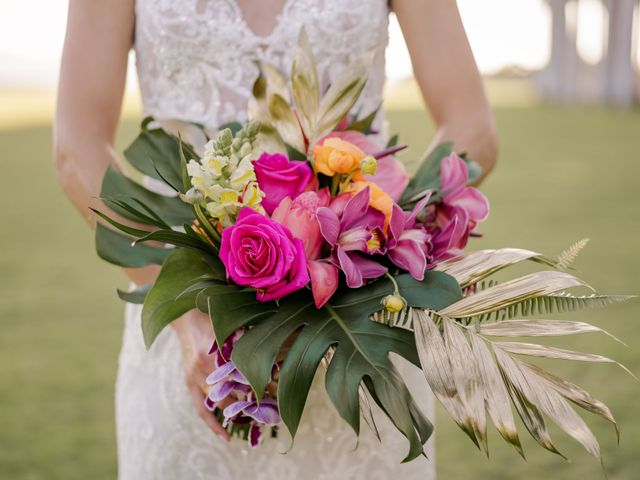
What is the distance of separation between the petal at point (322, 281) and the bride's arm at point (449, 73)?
0.44m

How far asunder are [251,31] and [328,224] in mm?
602

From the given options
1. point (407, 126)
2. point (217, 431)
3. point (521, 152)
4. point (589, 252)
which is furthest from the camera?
point (407, 126)

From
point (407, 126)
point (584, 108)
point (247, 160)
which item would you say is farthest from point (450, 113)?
point (584, 108)

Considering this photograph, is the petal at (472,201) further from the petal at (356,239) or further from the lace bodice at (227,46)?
the lace bodice at (227,46)

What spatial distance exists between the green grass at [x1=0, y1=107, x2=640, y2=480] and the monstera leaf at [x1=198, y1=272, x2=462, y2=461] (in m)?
2.07

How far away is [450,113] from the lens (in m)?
1.47

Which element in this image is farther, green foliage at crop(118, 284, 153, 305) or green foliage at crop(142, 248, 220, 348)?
green foliage at crop(118, 284, 153, 305)

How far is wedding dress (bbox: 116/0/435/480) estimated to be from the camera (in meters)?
1.45

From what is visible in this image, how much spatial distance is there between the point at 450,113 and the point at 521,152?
25.2 feet

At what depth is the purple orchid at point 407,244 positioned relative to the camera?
107cm

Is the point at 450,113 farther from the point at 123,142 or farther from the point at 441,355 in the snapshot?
the point at 123,142

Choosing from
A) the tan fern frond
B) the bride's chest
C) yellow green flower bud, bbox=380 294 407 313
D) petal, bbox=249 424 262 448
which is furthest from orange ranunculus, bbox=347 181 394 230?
the bride's chest

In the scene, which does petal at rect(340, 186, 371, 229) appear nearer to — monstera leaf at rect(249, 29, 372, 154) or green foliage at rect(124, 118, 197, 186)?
monstera leaf at rect(249, 29, 372, 154)

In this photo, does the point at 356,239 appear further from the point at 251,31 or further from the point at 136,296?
the point at 251,31
